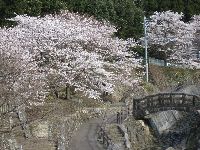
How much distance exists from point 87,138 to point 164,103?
22.5ft

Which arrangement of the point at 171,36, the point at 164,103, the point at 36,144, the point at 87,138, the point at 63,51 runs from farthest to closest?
the point at 171,36 → the point at 63,51 → the point at 164,103 → the point at 87,138 → the point at 36,144

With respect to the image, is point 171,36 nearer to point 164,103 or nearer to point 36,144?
point 164,103

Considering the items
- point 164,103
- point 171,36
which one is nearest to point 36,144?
point 164,103

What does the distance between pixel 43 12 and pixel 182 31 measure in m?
15.1

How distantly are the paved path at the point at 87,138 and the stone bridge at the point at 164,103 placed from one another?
268 centimetres

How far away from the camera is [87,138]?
26969 mm

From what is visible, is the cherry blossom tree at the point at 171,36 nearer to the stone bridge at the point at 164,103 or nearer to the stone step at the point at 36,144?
the stone bridge at the point at 164,103

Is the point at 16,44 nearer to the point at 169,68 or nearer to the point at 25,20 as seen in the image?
the point at 25,20

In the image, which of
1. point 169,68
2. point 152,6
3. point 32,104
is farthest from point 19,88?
point 152,6

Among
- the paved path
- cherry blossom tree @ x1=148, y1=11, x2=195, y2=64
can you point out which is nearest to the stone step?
the paved path

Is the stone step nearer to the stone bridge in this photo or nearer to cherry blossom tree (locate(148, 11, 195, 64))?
the stone bridge

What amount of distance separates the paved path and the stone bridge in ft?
8.79

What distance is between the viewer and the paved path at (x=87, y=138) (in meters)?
25.1

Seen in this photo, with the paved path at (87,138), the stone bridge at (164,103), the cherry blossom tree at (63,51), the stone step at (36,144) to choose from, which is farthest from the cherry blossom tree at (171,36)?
the stone step at (36,144)
